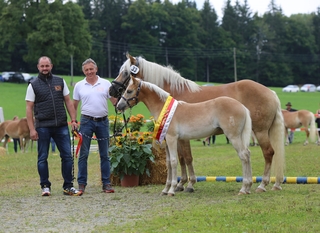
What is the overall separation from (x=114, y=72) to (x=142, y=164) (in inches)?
3525

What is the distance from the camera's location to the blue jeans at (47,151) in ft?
31.4

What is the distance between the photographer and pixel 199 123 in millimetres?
9250

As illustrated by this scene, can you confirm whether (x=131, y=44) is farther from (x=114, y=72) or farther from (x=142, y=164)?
(x=142, y=164)

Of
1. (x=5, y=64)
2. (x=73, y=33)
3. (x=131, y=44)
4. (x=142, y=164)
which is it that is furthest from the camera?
(x=131, y=44)

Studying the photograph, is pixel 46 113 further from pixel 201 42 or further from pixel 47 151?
pixel 201 42

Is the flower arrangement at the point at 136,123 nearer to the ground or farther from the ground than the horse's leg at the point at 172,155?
farther from the ground

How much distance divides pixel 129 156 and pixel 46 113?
7.09 feet

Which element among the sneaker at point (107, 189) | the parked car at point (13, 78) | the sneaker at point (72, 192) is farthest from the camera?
the parked car at point (13, 78)

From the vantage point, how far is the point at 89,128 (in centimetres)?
984

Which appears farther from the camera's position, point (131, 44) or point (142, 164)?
point (131, 44)

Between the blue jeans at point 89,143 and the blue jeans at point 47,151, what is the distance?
21 cm

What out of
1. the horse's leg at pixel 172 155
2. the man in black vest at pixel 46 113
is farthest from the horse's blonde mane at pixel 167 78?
the man in black vest at pixel 46 113

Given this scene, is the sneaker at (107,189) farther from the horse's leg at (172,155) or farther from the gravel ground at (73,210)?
the horse's leg at (172,155)

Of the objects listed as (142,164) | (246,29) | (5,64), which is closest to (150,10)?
(246,29)
